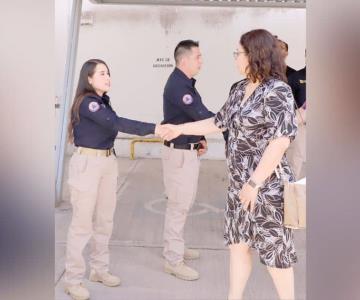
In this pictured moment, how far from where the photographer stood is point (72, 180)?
11.7 feet

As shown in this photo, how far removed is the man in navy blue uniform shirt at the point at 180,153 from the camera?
3.98 meters

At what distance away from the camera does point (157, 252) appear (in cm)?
467

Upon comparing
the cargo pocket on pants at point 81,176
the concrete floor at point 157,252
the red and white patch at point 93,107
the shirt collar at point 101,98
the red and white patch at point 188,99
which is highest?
the red and white patch at point 188,99

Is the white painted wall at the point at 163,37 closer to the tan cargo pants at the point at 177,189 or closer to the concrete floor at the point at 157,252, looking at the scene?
the concrete floor at the point at 157,252

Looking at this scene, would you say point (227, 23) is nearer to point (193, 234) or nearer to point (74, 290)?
point (193, 234)

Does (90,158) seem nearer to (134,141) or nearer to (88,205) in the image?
(88,205)

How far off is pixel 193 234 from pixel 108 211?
1.69 meters

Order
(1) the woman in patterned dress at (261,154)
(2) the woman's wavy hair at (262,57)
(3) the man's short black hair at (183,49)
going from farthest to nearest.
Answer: (3) the man's short black hair at (183,49)
(2) the woman's wavy hair at (262,57)
(1) the woman in patterned dress at (261,154)

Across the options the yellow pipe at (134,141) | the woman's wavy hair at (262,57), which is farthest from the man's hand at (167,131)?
the yellow pipe at (134,141)

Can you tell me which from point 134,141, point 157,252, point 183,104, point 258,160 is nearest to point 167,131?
point 183,104

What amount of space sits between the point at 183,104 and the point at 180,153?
0.35 meters

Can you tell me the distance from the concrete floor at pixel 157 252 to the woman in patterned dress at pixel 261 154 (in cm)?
95

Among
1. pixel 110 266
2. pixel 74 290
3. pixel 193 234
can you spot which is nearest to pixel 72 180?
pixel 74 290
